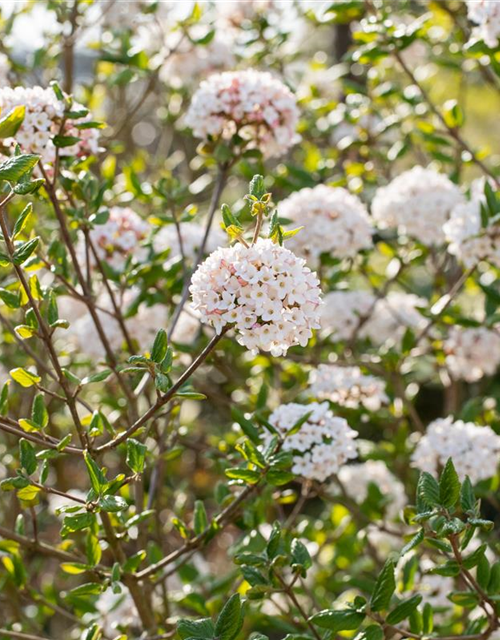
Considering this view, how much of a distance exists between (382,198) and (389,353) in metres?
0.66

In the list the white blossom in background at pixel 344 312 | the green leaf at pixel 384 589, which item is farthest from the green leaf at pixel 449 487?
the white blossom in background at pixel 344 312

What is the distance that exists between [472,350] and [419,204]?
0.64 m

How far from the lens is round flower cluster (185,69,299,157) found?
2592 mm

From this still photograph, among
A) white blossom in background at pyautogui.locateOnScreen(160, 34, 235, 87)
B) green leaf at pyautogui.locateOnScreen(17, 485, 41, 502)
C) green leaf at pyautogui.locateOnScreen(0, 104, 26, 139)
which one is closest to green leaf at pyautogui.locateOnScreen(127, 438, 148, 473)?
green leaf at pyautogui.locateOnScreen(17, 485, 41, 502)

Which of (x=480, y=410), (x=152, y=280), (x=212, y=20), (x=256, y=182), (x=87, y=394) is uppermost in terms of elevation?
(x=212, y=20)

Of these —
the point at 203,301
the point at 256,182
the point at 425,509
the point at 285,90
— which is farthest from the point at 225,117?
the point at 425,509

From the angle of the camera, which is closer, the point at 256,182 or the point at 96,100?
the point at 256,182

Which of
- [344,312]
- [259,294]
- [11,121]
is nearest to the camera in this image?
[259,294]

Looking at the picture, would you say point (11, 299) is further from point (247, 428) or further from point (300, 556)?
point (300, 556)

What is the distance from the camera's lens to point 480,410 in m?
3.38

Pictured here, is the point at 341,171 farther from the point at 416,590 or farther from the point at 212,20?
the point at 416,590

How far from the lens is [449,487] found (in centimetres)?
166

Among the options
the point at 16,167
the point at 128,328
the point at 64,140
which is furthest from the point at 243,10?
the point at 16,167

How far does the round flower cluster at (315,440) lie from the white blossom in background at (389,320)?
128 cm
